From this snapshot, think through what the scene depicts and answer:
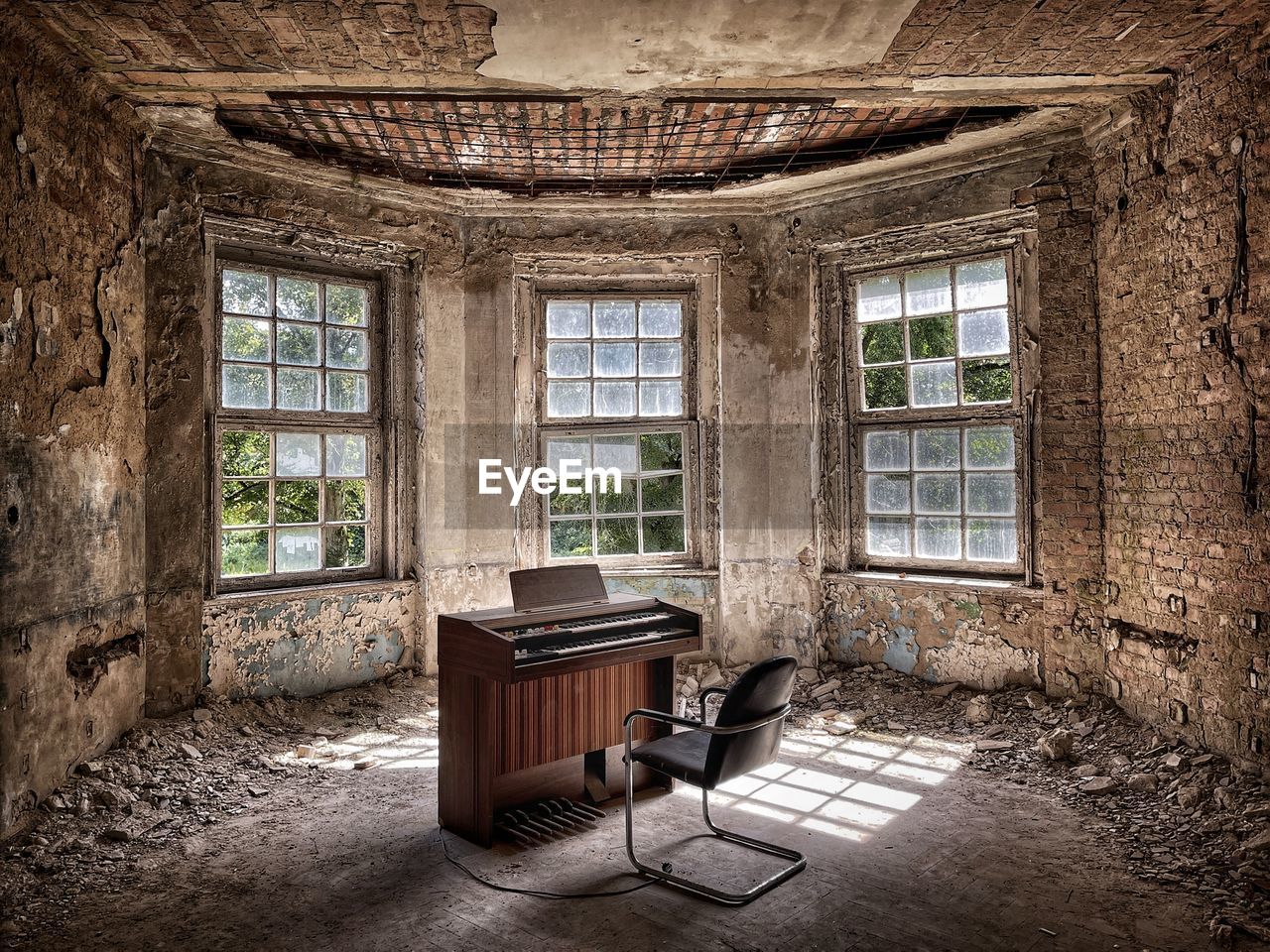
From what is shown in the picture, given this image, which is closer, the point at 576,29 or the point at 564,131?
the point at 576,29

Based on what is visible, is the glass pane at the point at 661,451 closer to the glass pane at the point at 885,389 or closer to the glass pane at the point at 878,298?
the glass pane at the point at 885,389

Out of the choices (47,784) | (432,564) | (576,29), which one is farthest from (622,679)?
(576,29)

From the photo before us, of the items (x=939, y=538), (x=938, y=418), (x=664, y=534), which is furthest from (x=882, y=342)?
(x=664, y=534)

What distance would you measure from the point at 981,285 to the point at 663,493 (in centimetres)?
260

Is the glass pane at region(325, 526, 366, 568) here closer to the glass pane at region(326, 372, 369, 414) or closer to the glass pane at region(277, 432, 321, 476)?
the glass pane at region(277, 432, 321, 476)

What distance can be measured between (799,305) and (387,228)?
294 cm

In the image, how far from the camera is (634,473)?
5.96 meters

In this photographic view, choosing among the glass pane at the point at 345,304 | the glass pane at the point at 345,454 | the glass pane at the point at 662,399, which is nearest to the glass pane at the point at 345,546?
the glass pane at the point at 345,454

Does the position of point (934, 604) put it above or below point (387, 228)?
below

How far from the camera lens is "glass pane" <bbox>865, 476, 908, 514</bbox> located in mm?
5441

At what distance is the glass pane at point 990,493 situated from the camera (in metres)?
5.02

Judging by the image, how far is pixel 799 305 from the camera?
570cm

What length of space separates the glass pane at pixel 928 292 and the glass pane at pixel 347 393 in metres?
3.78

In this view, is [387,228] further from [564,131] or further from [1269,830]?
[1269,830]
